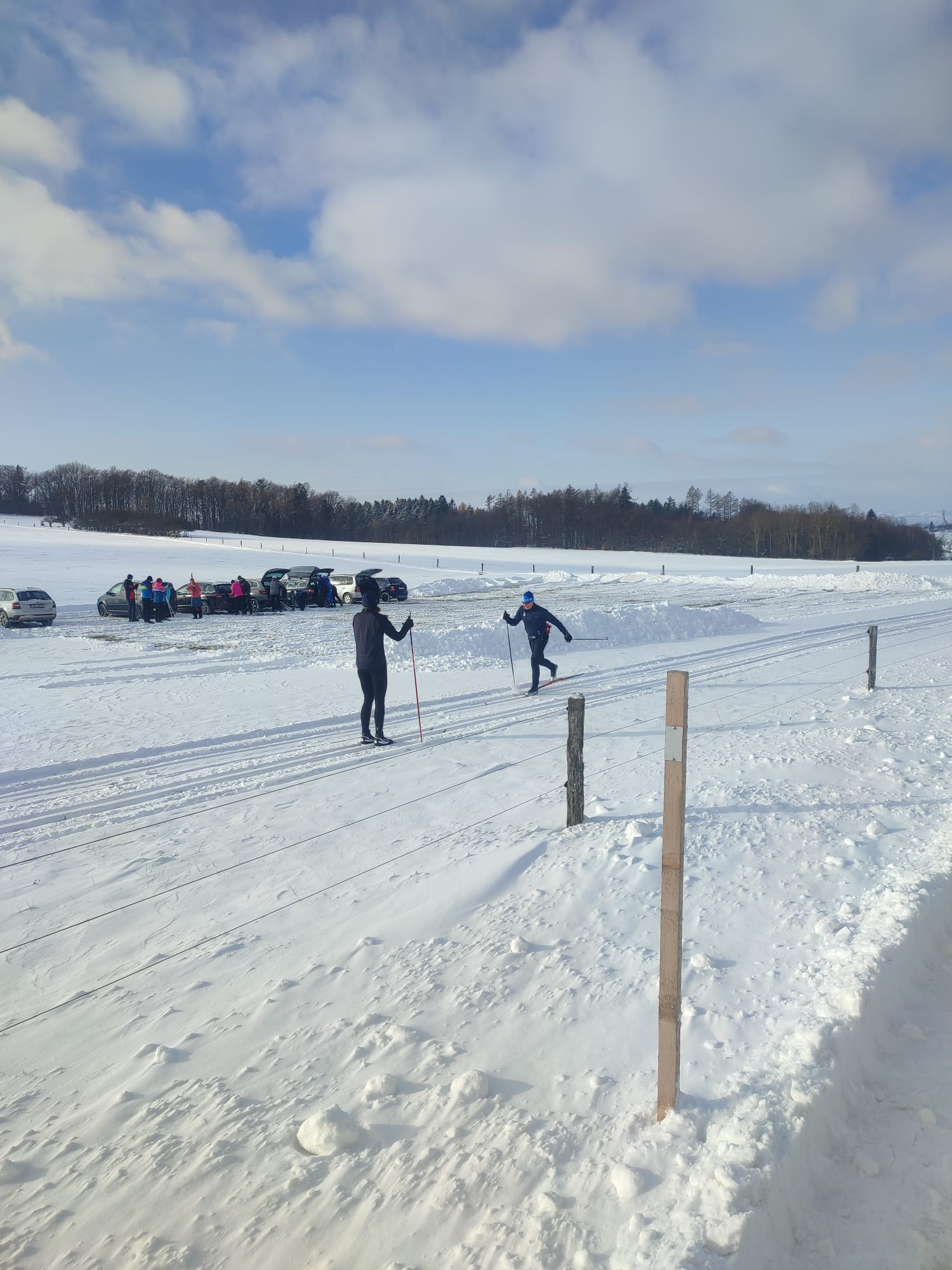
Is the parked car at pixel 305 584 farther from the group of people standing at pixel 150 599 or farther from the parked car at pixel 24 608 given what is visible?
the parked car at pixel 24 608

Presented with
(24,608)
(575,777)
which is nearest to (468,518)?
(24,608)

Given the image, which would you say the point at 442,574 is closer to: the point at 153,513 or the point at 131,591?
the point at 131,591

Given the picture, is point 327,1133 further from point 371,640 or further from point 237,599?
point 237,599

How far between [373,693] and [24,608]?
853 inches

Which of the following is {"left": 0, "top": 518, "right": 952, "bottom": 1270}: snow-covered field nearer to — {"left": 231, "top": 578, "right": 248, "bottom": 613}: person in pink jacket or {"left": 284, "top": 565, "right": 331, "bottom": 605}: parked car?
{"left": 231, "top": 578, "right": 248, "bottom": 613}: person in pink jacket

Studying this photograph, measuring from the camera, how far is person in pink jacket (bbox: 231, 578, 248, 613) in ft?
95.2

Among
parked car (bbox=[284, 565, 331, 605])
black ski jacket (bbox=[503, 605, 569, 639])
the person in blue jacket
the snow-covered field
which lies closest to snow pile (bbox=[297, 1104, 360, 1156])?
the snow-covered field

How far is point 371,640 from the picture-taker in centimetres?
949

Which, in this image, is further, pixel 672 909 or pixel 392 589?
pixel 392 589

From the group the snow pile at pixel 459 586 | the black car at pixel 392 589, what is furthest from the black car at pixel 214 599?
the snow pile at pixel 459 586

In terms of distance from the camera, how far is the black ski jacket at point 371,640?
31.1 feet

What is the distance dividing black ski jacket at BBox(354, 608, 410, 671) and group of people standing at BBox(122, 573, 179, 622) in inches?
768

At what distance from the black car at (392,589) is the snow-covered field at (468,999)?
24672 mm

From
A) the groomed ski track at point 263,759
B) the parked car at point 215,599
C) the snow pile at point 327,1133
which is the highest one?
the parked car at point 215,599
